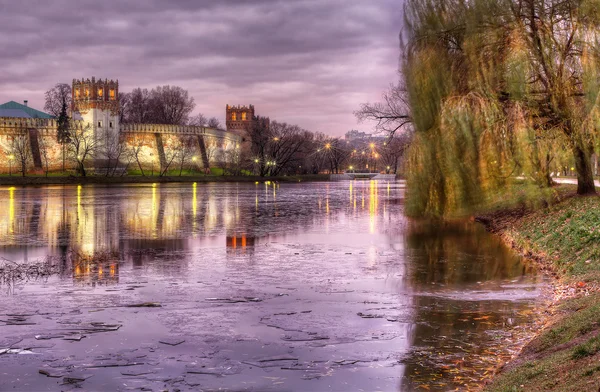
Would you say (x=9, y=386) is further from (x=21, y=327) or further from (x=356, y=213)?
(x=356, y=213)

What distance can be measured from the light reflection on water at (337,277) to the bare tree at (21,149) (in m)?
58.3

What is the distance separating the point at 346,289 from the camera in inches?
457

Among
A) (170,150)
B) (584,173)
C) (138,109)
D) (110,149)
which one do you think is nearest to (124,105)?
(138,109)

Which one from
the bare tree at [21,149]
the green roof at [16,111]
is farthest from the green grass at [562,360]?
the green roof at [16,111]

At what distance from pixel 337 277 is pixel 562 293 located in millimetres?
3981

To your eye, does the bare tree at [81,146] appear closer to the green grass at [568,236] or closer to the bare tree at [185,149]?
the bare tree at [185,149]

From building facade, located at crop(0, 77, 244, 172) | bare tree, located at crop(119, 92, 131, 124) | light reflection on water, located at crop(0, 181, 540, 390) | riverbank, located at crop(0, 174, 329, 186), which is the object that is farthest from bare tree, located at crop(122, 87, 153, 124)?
light reflection on water, located at crop(0, 181, 540, 390)

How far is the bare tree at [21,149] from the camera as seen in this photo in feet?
256

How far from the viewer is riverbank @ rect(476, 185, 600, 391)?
602 centimetres

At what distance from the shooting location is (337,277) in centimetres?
1277

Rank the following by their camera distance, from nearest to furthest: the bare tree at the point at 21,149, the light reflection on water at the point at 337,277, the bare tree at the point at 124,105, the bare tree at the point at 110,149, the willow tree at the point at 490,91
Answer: the light reflection on water at the point at 337,277, the willow tree at the point at 490,91, the bare tree at the point at 21,149, the bare tree at the point at 110,149, the bare tree at the point at 124,105

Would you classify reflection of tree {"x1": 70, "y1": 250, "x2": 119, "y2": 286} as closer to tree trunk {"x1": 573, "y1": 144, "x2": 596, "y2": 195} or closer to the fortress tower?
tree trunk {"x1": 573, "y1": 144, "x2": 596, "y2": 195}

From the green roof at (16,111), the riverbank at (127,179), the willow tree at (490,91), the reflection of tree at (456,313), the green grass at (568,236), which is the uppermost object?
the green roof at (16,111)

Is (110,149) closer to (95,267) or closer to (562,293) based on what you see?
(95,267)
